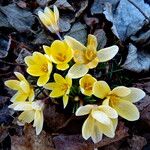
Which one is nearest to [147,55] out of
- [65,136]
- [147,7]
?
[147,7]

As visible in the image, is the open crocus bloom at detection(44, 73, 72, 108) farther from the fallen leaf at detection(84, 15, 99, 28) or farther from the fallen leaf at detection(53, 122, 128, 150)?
the fallen leaf at detection(84, 15, 99, 28)

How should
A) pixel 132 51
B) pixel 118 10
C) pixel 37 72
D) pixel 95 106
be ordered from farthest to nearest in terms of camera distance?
pixel 118 10 < pixel 132 51 < pixel 37 72 < pixel 95 106

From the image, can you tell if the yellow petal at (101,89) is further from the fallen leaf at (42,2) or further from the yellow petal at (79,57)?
the fallen leaf at (42,2)

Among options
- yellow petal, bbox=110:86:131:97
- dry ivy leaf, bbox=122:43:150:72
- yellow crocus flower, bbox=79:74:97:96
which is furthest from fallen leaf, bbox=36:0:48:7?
yellow petal, bbox=110:86:131:97

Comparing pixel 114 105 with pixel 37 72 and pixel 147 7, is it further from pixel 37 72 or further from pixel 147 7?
pixel 147 7

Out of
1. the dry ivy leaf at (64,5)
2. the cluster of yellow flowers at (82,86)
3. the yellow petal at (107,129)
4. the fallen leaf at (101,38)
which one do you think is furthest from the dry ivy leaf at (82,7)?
the yellow petal at (107,129)
